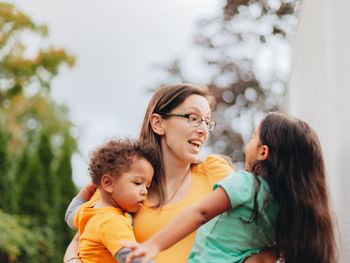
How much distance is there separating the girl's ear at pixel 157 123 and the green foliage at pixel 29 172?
1025 cm

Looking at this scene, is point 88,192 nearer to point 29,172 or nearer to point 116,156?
point 116,156

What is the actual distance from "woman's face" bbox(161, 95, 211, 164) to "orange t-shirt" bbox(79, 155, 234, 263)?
127mm

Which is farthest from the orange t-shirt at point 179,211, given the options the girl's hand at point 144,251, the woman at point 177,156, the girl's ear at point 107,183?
the girl's hand at point 144,251

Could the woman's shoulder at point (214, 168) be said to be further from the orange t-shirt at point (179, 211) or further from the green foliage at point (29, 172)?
the green foliage at point (29, 172)

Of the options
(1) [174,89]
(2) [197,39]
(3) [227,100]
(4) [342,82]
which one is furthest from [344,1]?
(2) [197,39]

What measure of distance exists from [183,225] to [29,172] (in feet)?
44.9

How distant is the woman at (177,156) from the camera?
2.88 meters

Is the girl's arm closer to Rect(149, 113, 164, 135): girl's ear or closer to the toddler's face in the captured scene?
the toddler's face

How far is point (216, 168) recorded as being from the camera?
2.98 metres

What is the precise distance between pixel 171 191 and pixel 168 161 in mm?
195

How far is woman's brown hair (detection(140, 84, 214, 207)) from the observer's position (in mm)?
3018

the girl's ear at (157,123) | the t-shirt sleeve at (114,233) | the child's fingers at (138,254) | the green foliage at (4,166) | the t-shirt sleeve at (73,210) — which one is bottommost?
the green foliage at (4,166)

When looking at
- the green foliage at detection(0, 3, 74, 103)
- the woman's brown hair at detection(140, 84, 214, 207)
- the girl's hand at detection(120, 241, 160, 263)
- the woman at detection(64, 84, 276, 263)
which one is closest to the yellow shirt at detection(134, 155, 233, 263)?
the woman at detection(64, 84, 276, 263)

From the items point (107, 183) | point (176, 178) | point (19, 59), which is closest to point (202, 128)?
point (176, 178)
